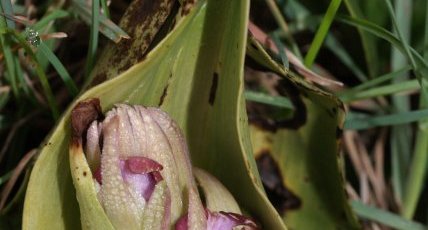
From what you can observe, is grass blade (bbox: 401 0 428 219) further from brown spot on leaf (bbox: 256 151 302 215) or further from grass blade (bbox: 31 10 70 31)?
grass blade (bbox: 31 10 70 31)

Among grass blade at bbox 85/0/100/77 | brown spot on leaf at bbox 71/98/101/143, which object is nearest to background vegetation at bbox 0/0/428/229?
→ grass blade at bbox 85/0/100/77

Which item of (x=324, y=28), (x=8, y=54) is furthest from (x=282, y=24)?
(x=8, y=54)

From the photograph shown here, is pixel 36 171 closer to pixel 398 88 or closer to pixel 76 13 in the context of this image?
pixel 76 13

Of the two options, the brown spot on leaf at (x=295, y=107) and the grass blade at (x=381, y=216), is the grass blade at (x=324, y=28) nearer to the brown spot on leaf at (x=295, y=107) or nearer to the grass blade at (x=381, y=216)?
the brown spot on leaf at (x=295, y=107)

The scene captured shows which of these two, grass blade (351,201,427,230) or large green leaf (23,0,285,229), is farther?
grass blade (351,201,427,230)

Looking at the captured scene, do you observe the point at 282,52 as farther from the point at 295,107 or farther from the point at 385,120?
the point at 385,120

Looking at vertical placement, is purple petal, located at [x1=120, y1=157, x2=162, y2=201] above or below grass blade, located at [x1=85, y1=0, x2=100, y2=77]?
below

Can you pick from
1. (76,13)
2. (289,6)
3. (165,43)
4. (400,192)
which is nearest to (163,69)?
(165,43)
